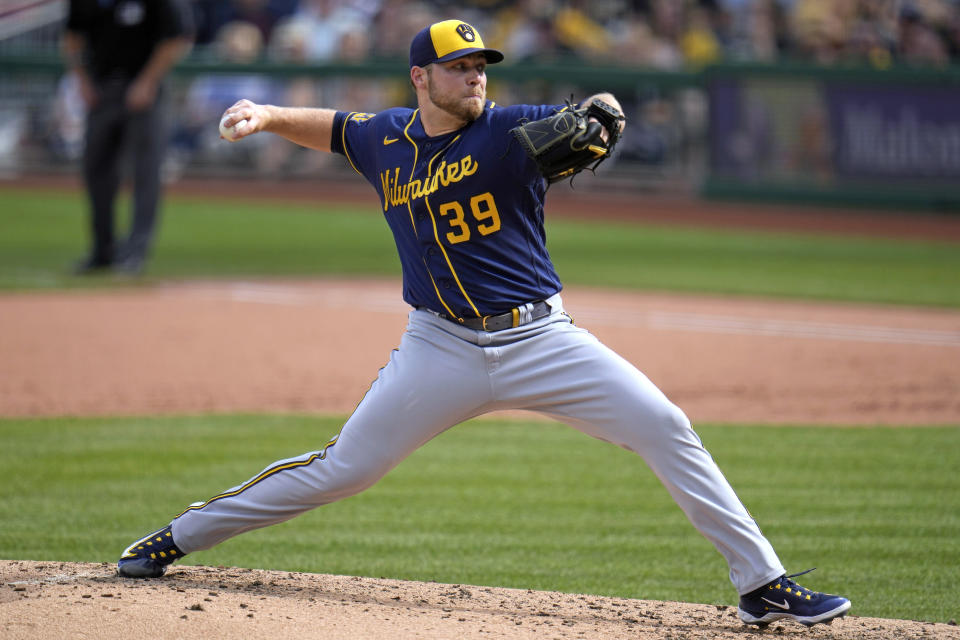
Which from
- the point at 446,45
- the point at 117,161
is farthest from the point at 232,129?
the point at 117,161

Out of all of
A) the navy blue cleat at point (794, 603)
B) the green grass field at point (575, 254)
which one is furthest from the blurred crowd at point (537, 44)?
the navy blue cleat at point (794, 603)

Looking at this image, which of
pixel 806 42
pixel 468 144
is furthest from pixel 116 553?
pixel 806 42

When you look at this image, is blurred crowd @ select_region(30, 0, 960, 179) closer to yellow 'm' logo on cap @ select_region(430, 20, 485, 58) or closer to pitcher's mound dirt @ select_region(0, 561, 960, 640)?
yellow 'm' logo on cap @ select_region(430, 20, 485, 58)

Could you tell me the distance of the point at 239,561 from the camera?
15.6 ft

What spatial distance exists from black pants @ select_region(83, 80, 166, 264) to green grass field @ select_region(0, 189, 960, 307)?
0.49 metres

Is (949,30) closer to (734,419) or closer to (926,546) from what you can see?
(734,419)

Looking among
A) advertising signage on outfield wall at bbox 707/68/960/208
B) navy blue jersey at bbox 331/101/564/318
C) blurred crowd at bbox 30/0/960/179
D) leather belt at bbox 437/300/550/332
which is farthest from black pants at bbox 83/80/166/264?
advertising signage on outfield wall at bbox 707/68/960/208

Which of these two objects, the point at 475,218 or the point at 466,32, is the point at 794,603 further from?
the point at 466,32

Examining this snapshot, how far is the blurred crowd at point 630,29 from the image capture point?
16688 mm

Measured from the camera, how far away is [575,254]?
13.3 metres

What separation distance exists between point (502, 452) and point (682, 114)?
11.1m

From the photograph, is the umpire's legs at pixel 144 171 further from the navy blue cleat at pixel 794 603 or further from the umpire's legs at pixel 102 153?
the navy blue cleat at pixel 794 603

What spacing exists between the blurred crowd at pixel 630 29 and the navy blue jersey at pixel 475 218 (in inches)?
522

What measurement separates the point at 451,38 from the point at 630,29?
50.4 ft
